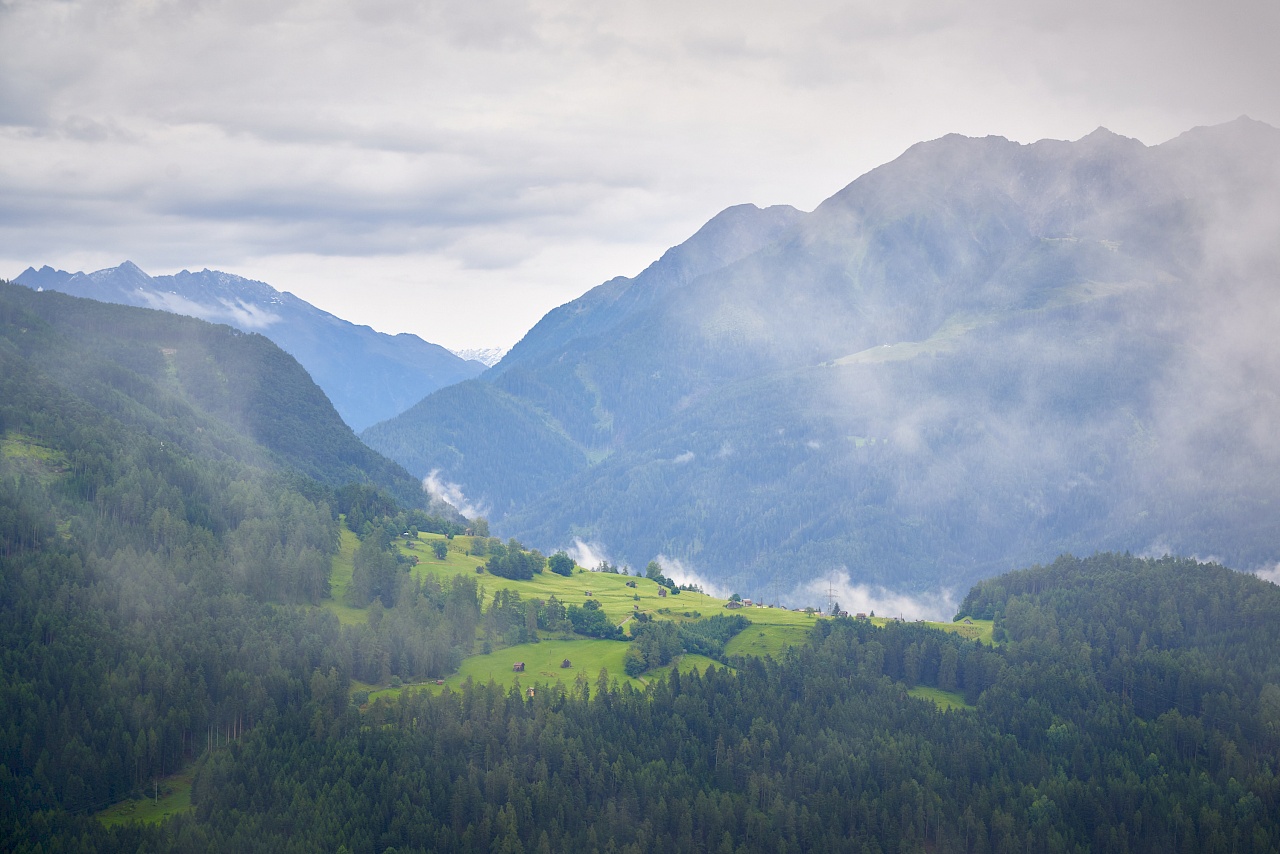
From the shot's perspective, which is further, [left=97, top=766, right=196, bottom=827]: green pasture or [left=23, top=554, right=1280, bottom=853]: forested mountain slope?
[left=23, top=554, right=1280, bottom=853]: forested mountain slope

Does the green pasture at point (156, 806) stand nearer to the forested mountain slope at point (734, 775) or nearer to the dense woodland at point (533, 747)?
the dense woodland at point (533, 747)

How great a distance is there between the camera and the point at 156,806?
145 meters

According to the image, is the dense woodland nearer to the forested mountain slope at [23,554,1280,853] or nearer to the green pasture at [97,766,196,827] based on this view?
the forested mountain slope at [23,554,1280,853]

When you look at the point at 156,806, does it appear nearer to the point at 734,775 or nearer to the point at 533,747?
the point at 533,747

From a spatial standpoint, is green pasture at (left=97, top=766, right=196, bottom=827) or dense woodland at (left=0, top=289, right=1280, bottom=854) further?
dense woodland at (left=0, top=289, right=1280, bottom=854)

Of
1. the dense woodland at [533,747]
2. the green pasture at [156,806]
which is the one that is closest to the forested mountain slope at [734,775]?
the dense woodland at [533,747]

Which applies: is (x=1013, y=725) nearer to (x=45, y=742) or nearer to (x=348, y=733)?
(x=348, y=733)

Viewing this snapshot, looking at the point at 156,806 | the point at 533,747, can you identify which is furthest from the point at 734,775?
the point at 156,806

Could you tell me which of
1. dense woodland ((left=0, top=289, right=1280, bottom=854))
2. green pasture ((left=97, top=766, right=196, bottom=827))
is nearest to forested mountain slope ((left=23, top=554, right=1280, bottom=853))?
dense woodland ((left=0, top=289, right=1280, bottom=854))

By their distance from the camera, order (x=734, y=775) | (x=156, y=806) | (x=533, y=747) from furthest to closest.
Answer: (x=734, y=775) < (x=533, y=747) < (x=156, y=806)

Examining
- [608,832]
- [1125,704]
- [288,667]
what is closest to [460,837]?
[608,832]

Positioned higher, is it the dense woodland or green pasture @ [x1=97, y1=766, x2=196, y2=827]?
the dense woodland

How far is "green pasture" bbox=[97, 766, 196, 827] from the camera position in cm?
14138

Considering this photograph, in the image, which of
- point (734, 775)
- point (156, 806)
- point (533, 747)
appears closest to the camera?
point (156, 806)
